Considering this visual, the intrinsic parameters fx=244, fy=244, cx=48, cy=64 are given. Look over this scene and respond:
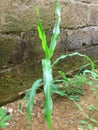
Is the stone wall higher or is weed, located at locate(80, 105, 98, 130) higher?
the stone wall

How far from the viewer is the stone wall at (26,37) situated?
1766 mm

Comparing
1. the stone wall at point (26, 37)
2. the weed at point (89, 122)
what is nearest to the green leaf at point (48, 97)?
the weed at point (89, 122)

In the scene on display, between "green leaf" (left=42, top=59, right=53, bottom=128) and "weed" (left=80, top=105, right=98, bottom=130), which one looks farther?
"weed" (left=80, top=105, right=98, bottom=130)

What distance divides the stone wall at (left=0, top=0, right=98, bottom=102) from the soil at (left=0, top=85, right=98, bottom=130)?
17 centimetres

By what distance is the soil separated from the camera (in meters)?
1.68

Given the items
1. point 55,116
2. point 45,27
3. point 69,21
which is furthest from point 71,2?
point 55,116

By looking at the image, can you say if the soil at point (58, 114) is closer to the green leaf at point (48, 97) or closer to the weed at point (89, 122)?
the weed at point (89, 122)

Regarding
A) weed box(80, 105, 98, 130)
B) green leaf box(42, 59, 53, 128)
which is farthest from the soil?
green leaf box(42, 59, 53, 128)

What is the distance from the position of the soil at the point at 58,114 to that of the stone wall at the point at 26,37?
0.17m

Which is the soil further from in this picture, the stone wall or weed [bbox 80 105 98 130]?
the stone wall

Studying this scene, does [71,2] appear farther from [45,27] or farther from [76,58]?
[76,58]

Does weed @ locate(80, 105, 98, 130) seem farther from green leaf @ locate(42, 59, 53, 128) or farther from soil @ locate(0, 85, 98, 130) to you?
green leaf @ locate(42, 59, 53, 128)

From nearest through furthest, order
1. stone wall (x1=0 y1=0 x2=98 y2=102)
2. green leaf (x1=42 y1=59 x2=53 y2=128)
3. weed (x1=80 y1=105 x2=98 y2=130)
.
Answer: green leaf (x1=42 y1=59 x2=53 y2=128) → weed (x1=80 y1=105 x2=98 y2=130) → stone wall (x1=0 y1=0 x2=98 y2=102)

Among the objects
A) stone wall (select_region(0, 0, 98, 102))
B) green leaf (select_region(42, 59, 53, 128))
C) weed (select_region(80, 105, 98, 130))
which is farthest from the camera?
stone wall (select_region(0, 0, 98, 102))
